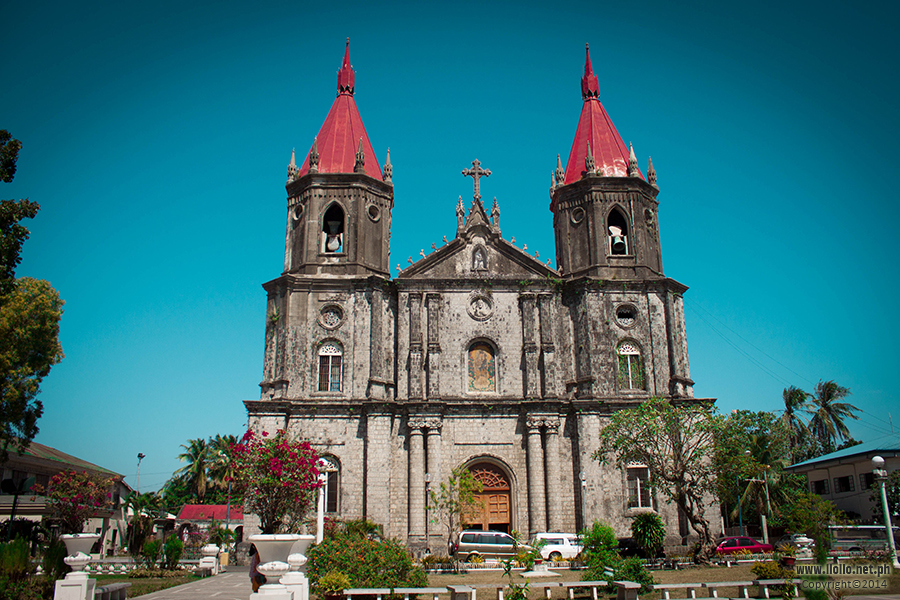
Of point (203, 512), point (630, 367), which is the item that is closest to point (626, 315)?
point (630, 367)

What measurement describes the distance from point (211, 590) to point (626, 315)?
21.9 m

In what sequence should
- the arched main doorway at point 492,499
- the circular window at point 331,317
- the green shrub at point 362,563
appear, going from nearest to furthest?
the green shrub at point 362,563
the arched main doorway at point 492,499
the circular window at point 331,317

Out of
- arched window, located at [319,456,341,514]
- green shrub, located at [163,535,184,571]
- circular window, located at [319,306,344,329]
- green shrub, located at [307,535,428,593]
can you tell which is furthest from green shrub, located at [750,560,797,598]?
circular window, located at [319,306,344,329]

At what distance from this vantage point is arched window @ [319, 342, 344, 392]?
106 ft

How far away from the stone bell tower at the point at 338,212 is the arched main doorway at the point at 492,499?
34.3 ft

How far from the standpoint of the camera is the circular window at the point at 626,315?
3350cm

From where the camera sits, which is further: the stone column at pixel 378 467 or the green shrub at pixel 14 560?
the stone column at pixel 378 467

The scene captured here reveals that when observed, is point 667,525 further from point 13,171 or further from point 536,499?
point 13,171

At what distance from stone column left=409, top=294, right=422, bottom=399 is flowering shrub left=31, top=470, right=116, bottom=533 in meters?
15.9

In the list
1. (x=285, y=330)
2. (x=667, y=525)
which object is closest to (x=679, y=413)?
(x=667, y=525)

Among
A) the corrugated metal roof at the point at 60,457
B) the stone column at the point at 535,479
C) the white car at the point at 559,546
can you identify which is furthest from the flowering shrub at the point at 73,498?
the white car at the point at 559,546

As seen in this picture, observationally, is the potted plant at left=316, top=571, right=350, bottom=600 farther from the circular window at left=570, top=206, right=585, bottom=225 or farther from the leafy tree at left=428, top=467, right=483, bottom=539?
the circular window at left=570, top=206, right=585, bottom=225

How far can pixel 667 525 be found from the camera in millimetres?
30266

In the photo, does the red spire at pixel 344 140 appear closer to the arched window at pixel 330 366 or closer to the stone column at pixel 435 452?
the arched window at pixel 330 366
